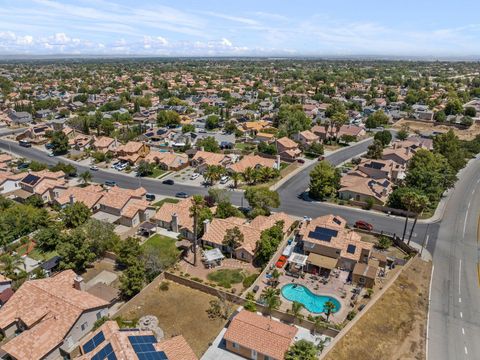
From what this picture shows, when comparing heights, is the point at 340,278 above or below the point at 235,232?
below

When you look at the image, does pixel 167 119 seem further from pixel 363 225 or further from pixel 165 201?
pixel 363 225

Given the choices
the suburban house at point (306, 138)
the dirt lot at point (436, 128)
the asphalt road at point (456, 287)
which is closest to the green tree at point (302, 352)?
the asphalt road at point (456, 287)

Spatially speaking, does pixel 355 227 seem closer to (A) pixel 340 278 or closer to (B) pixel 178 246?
(A) pixel 340 278

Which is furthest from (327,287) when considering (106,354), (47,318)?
(47,318)

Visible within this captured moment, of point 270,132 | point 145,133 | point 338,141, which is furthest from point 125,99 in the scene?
point 338,141

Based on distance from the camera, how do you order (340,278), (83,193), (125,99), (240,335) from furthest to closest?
(125,99) < (83,193) < (340,278) < (240,335)

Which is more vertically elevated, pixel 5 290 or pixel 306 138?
pixel 306 138

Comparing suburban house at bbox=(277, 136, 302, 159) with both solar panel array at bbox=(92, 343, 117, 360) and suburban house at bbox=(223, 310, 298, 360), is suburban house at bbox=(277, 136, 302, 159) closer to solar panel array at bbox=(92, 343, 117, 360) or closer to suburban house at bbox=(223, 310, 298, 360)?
suburban house at bbox=(223, 310, 298, 360)
